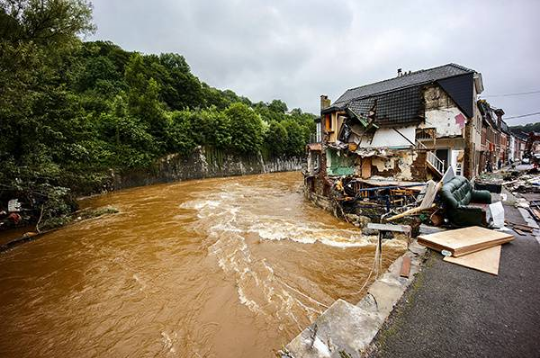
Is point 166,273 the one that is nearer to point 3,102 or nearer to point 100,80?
point 3,102

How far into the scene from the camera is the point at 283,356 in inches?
69.7

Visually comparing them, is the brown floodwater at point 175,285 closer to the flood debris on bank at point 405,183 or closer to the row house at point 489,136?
the flood debris on bank at point 405,183

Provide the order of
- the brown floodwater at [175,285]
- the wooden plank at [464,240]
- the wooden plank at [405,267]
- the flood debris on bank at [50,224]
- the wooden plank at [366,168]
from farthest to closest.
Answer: the wooden plank at [366,168] → the flood debris on bank at [50,224] → the brown floodwater at [175,285] → the wooden plank at [464,240] → the wooden plank at [405,267]

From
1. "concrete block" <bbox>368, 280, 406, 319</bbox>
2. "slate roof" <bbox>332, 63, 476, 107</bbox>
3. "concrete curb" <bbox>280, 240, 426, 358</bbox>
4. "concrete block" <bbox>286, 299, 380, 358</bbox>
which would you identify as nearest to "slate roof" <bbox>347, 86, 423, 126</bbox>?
"slate roof" <bbox>332, 63, 476, 107</bbox>

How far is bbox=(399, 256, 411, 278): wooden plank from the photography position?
298 cm

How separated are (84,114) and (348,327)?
16.0m

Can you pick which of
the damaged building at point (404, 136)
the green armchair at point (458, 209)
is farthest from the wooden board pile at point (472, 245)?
the damaged building at point (404, 136)

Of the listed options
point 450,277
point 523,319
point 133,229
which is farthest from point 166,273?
point 523,319

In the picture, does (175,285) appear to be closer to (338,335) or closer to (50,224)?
(338,335)

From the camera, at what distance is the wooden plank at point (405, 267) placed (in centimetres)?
298

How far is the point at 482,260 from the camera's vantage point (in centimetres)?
322

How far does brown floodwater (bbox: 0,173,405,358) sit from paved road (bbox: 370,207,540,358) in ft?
6.84

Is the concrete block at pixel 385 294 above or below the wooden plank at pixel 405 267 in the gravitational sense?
below

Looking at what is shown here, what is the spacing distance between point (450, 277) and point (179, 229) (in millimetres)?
8664
